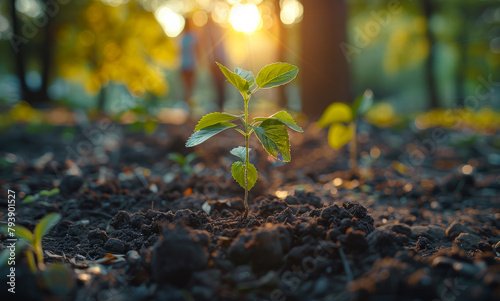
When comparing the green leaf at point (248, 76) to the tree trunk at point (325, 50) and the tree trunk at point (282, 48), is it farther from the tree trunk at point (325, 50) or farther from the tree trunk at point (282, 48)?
the tree trunk at point (282, 48)

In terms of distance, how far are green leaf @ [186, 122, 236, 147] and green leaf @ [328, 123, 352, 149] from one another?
75.6 inches

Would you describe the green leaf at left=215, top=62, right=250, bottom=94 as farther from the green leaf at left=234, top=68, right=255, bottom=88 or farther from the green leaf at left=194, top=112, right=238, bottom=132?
the green leaf at left=194, top=112, right=238, bottom=132

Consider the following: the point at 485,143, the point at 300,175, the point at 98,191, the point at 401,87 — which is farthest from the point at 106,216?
the point at 401,87

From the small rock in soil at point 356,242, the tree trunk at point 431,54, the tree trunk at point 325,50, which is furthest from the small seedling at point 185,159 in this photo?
the tree trunk at point 431,54

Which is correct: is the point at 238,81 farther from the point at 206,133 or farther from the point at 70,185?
the point at 70,185

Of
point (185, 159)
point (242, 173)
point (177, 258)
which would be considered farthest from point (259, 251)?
point (185, 159)

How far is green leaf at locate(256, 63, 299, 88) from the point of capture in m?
1.57

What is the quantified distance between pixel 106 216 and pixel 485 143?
528 centimetres

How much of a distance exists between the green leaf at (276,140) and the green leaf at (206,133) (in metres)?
0.13

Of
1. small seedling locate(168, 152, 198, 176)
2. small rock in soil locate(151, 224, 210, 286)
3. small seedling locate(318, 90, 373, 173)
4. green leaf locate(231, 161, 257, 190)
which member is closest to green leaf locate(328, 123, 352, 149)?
small seedling locate(318, 90, 373, 173)

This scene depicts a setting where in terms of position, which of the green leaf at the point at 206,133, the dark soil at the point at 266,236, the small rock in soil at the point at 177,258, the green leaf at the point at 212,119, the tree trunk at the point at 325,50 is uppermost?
the tree trunk at the point at 325,50

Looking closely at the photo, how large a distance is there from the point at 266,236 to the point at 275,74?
0.68 metres

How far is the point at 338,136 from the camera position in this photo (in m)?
3.39

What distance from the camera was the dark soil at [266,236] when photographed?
1.19 m
